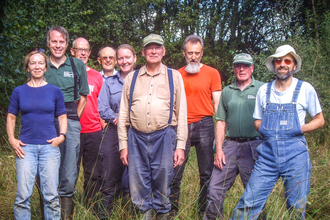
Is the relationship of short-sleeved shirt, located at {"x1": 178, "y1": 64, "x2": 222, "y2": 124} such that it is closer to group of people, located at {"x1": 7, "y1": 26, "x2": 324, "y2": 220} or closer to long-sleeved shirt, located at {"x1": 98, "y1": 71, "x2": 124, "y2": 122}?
group of people, located at {"x1": 7, "y1": 26, "x2": 324, "y2": 220}

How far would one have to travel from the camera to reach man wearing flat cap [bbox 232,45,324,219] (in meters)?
3.16

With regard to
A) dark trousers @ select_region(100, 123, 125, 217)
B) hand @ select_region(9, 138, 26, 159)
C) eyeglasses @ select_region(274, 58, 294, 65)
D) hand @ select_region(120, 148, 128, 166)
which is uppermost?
eyeglasses @ select_region(274, 58, 294, 65)

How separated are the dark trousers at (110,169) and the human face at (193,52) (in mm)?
1331

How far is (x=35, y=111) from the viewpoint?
327cm

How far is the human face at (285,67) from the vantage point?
11.0ft

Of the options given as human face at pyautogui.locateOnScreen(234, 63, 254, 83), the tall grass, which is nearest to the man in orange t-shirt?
the tall grass

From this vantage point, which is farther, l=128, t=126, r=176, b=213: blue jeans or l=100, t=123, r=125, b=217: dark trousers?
l=100, t=123, r=125, b=217: dark trousers

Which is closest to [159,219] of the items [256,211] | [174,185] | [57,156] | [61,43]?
[174,185]

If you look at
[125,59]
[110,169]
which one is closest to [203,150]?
Result: [110,169]

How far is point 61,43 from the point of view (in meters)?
3.71

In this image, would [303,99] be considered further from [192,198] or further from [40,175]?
[40,175]

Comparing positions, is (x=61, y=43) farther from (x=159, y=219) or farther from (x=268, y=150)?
(x=268, y=150)

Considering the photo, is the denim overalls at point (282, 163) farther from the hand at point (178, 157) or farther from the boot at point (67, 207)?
the boot at point (67, 207)

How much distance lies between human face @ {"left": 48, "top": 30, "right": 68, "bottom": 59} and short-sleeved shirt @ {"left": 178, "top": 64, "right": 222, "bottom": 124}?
1.62m
